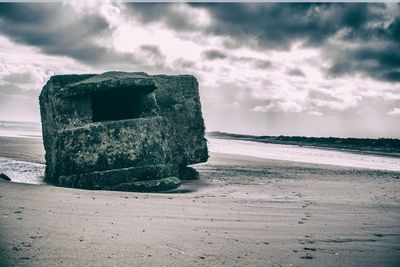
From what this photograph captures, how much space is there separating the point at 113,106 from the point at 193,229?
444 centimetres

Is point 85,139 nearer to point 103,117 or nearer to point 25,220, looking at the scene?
point 103,117

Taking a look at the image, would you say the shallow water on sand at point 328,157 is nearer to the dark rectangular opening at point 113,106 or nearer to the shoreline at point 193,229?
the dark rectangular opening at point 113,106

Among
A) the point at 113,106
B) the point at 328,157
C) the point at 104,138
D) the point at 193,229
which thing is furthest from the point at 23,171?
the point at 328,157

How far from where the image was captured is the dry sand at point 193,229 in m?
2.28

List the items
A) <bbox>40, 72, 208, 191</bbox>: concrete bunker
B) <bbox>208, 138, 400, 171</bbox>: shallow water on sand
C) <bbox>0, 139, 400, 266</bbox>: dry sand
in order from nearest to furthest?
<bbox>0, 139, 400, 266</bbox>: dry sand
<bbox>40, 72, 208, 191</bbox>: concrete bunker
<bbox>208, 138, 400, 171</bbox>: shallow water on sand

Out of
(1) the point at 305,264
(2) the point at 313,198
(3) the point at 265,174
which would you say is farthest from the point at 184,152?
(1) the point at 305,264

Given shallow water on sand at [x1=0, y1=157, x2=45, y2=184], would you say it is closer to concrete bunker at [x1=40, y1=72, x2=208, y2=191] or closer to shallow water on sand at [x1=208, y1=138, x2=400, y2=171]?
concrete bunker at [x1=40, y1=72, x2=208, y2=191]

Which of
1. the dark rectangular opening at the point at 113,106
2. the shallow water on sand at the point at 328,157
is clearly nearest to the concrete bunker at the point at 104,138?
the dark rectangular opening at the point at 113,106

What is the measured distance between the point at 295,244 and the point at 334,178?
532 cm

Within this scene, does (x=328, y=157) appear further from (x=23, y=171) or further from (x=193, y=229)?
(x=193, y=229)

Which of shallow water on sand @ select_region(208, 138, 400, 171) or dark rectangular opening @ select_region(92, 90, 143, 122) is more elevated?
dark rectangular opening @ select_region(92, 90, 143, 122)

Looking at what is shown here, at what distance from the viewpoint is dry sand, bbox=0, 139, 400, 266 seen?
228 centimetres

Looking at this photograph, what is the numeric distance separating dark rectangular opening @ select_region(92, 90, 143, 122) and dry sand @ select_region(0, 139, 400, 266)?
6.68ft

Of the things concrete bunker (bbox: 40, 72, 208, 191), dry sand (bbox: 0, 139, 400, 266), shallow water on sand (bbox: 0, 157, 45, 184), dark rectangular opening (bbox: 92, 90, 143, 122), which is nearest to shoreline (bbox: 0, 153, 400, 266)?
dry sand (bbox: 0, 139, 400, 266)
